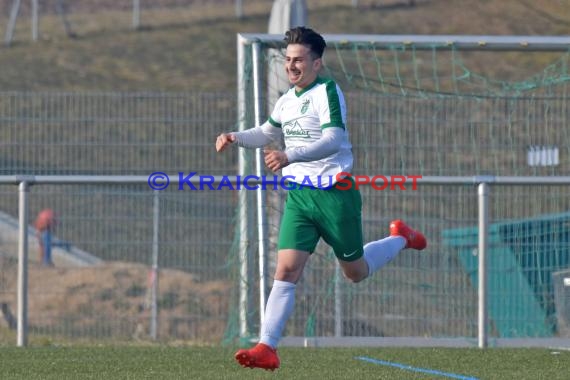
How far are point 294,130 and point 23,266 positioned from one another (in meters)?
3.25

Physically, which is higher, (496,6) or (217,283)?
(496,6)

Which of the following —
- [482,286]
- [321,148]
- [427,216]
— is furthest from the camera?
[427,216]

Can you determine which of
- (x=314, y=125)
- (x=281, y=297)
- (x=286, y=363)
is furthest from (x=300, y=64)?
(x=286, y=363)

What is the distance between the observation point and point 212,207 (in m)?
10.6

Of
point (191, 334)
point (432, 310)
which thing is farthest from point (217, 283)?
point (432, 310)

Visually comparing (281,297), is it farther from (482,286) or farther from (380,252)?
(482,286)

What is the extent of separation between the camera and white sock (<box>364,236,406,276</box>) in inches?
315

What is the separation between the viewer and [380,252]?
26.9ft

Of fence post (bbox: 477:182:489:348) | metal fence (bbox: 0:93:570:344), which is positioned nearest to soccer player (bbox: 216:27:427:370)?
fence post (bbox: 477:182:489:348)

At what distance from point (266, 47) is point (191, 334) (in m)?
2.36

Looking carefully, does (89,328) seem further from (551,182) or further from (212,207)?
(551,182)

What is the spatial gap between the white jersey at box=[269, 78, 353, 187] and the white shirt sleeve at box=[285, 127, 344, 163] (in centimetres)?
Result: 6

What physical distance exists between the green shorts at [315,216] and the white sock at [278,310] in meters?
0.22

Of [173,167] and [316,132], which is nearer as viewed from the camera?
[316,132]
